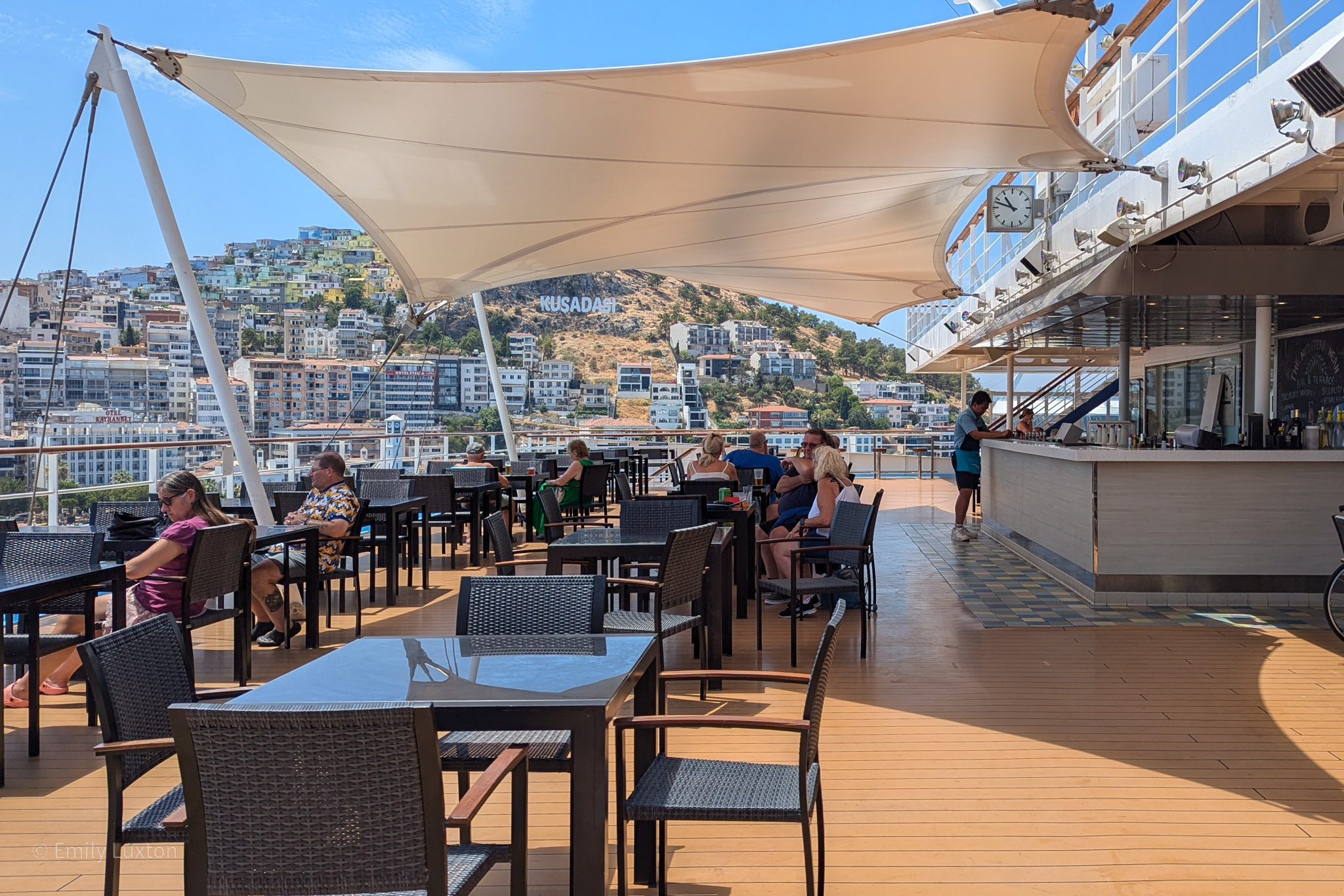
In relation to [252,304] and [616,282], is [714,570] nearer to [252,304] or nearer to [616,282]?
[252,304]

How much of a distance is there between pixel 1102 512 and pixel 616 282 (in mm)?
61778

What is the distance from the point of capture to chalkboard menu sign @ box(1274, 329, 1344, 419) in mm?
9070

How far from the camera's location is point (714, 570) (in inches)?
190

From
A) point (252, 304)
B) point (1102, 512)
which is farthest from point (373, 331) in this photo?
point (1102, 512)

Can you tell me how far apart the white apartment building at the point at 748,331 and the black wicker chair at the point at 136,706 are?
61723 mm

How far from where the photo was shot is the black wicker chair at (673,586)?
12.7ft

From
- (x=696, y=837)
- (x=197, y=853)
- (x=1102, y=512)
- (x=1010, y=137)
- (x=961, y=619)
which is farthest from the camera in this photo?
(x=1102, y=512)

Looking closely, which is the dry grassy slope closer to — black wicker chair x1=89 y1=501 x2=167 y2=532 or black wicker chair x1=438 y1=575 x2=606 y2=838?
black wicker chair x1=89 y1=501 x2=167 y2=532

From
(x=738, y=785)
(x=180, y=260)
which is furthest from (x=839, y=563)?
(x=180, y=260)

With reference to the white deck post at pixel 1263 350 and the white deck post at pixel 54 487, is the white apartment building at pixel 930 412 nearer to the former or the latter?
the white deck post at pixel 1263 350

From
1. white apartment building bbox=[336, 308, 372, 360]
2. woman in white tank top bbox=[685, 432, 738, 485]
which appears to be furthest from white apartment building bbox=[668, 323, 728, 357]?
woman in white tank top bbox=[685, 432, 738, 485]

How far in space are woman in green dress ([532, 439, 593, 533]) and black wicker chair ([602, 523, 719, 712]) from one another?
182 inches

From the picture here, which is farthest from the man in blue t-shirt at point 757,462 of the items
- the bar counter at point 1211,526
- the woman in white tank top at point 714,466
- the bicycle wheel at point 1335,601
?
the bicycle wheel at point 1335,601

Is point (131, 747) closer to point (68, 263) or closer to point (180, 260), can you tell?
point (68, 263)
